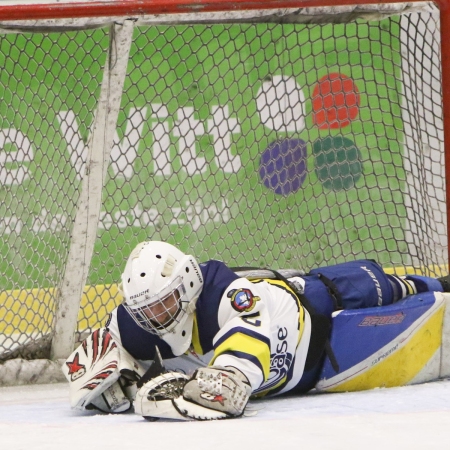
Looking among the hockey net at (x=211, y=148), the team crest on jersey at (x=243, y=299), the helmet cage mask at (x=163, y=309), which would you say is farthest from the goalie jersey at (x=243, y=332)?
the hockey net at (x=211, y=148)

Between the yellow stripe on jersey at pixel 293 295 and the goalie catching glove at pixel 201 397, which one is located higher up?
the yellow stripe on jersey at pixel 293 295

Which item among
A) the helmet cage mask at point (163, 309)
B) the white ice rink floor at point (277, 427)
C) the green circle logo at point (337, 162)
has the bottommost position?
the white ice rink floor at point (277, 427)

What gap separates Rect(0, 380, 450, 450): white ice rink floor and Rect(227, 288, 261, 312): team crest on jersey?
0.28 meters

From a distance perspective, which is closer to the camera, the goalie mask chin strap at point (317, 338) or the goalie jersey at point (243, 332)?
the goalie jersey at point (243, 332)

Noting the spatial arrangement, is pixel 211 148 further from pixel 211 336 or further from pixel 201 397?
pixel 201 397

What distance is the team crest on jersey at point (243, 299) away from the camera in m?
2.48

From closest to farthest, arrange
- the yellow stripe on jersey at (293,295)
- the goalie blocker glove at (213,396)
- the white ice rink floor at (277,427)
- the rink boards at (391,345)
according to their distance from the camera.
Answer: the white ice rink floor at (277,427)
the goalie blocker glove at (213,396)
the yellow stripe on jersey at (293,295)
the rink boards at (391,345)

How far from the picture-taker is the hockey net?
320 cm

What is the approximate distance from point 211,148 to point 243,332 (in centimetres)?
117

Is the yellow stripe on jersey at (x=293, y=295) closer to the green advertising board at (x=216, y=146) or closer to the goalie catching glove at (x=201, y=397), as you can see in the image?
the goalie catching glove at (x=201, y=397)

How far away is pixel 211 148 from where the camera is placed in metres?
3.44

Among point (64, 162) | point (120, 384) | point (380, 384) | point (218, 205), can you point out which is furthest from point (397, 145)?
point (120, 384)

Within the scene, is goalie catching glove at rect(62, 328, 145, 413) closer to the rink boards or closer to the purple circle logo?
the rink boards

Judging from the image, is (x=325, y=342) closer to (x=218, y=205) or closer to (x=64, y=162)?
(x=218, y=205)
